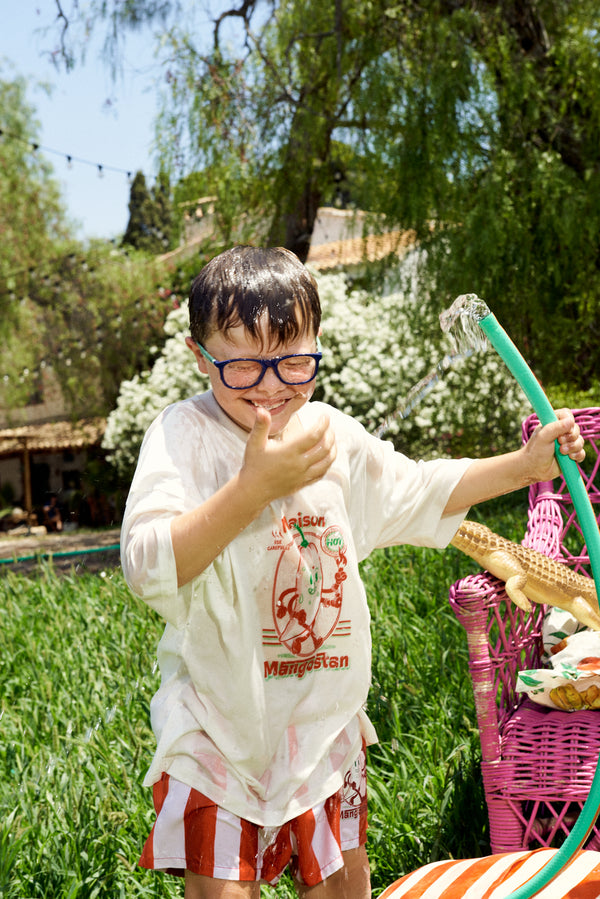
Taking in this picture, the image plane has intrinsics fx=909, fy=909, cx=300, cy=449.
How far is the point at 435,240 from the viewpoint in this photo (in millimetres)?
5125

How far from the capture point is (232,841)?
1193 millimetres

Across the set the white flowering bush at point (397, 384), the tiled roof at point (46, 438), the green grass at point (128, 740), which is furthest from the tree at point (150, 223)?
the green grass at point (128, 740)

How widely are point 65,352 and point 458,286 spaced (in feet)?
39.3

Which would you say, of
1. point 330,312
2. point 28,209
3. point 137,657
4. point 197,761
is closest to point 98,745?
point 137,657

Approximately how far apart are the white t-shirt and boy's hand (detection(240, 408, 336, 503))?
5.8 inches

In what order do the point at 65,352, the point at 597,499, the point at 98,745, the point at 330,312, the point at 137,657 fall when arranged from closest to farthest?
the point at 98,745 → the point at 597,499 → the point at 137,657 → the point at 330,312 → the point at 65,352

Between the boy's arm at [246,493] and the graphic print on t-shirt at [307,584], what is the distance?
0.60ft

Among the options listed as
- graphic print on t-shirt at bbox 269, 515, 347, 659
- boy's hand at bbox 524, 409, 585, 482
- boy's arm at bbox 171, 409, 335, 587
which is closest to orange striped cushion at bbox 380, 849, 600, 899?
graphic print on t-shirt at bbox 269, 515, 347, 659

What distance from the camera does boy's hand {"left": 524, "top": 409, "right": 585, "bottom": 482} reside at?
1.31m

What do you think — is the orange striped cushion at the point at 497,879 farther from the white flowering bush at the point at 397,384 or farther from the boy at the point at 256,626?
the white flowering bush at the point at 397,384

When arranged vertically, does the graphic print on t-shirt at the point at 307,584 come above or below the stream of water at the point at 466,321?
below

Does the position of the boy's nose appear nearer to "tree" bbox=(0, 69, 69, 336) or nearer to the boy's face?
the boy's face

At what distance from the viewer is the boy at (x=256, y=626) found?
3.93 ft

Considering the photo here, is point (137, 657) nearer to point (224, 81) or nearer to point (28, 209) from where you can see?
point (224, 81)
